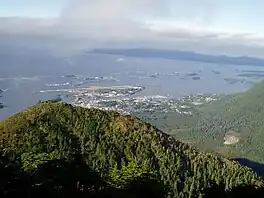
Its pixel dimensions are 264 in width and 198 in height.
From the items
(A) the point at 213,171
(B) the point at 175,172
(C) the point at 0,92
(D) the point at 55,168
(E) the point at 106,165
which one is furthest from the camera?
(C) the point at 0,92

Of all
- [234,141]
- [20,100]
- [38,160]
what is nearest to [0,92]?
[20,100]

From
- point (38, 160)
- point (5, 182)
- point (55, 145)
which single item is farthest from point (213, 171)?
point (5, 182)

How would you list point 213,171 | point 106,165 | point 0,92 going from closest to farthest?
point 106,165 → point 213,171 → point 0,92

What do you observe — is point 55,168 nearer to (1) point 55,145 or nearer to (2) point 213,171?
→ (1) point 55,145

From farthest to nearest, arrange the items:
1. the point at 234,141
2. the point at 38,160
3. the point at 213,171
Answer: the point at 234,141
the point at 213,171
the point at 38,160

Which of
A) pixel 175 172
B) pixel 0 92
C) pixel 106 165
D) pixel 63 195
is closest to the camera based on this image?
pixel 63 195

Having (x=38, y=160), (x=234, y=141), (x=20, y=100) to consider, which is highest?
(x=38, y=160)

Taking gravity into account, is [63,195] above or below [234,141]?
above

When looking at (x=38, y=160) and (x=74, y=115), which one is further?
(x=74, y=115)

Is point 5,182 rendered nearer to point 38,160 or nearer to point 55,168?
point 55,168
